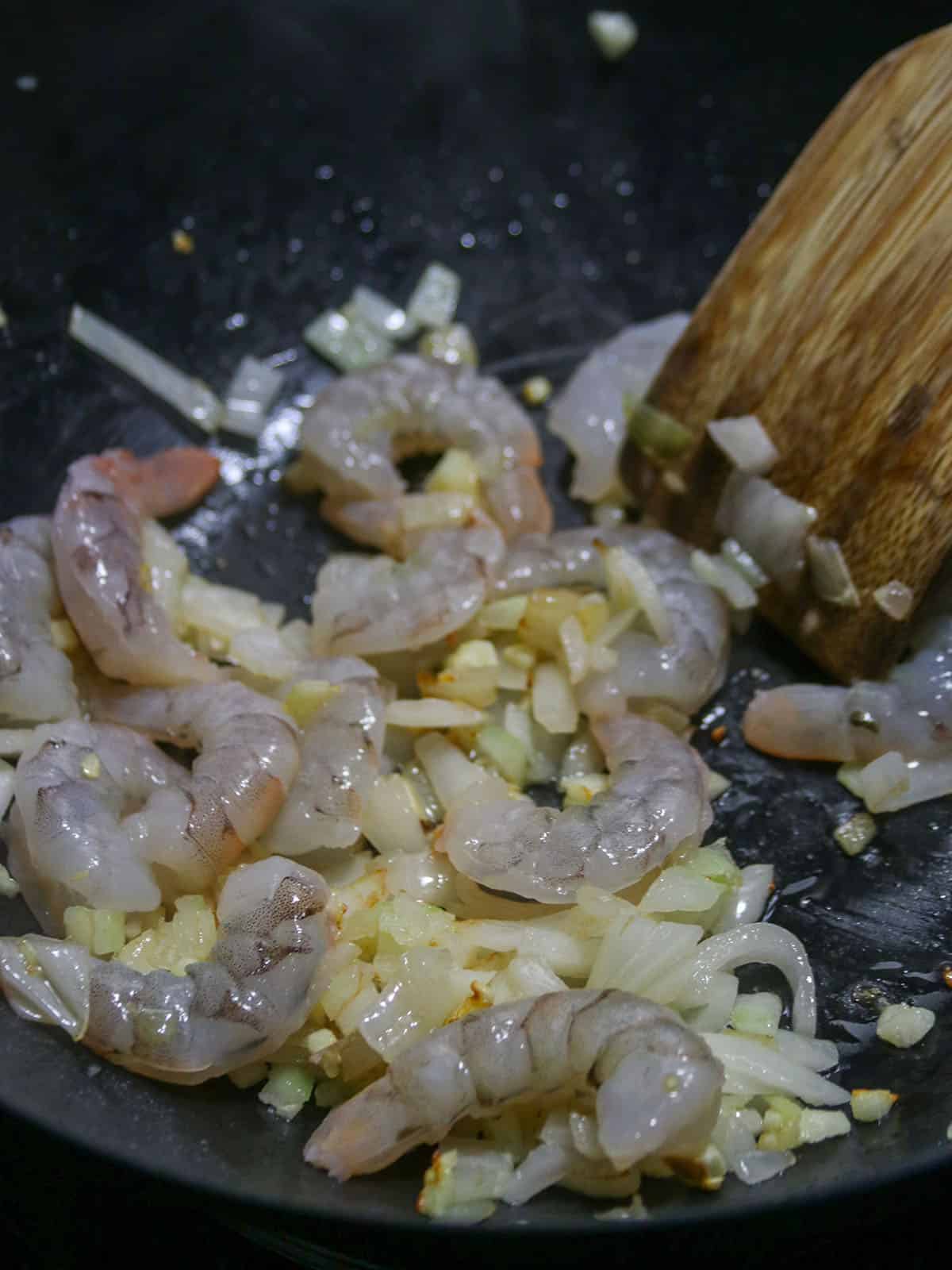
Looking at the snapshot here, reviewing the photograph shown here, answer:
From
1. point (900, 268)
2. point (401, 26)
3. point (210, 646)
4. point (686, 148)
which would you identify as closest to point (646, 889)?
point (210, 646)

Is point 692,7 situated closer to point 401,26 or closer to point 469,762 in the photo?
point 401,26

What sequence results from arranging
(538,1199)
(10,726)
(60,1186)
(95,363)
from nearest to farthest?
(538,1199)
(60,1186)
(10,726)
(95,363)

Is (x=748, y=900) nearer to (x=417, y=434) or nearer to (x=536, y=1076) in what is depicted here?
(x=536, y=1076)

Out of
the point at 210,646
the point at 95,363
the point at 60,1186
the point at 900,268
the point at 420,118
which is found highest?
the point at 900,268

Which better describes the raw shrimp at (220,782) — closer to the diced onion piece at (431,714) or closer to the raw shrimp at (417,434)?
the diced onion piece at (431,714)

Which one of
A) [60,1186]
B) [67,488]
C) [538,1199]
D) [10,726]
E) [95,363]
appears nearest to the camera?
[538,1199]

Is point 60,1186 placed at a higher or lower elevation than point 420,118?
lower
